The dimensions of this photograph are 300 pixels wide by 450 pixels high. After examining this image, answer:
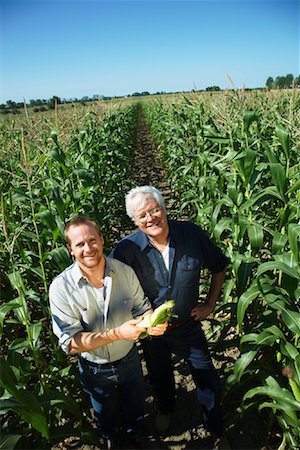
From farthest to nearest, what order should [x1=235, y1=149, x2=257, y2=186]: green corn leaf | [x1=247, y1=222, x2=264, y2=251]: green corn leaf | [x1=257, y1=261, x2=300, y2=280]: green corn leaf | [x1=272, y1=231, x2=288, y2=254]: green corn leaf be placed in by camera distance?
[x1=235, y1=149, x2=257, y2=186]: green corn leaf → [x1=247, y1=222, x2=264, y2=251]: green corn leaf → [x1=272, y1=231, x2=288, y2=254]: green corn leaf → [x1=257, y1=261, x2=300, y2=280]: green corn leaf

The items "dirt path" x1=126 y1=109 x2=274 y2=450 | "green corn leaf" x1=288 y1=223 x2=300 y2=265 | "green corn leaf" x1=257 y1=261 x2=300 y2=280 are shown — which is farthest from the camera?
"dirt path" x1=126 y1=109 x2=274 y2=450

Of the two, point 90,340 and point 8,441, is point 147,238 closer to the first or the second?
point 90,340

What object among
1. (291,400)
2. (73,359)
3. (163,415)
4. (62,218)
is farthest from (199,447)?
(62,218)

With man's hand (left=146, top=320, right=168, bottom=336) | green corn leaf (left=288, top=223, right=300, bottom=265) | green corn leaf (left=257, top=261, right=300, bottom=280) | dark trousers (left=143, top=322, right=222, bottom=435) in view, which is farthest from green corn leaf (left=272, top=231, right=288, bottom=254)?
man's hand (left=146, top=320, right=168, bottom=336)

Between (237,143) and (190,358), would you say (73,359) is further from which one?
(237,143)

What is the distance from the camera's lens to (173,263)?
261cm

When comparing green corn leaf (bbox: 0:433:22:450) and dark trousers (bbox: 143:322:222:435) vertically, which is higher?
green corn leaf (bbox: 0:433:22:450)

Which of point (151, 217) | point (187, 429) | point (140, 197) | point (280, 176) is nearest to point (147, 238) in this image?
point (151, 217)

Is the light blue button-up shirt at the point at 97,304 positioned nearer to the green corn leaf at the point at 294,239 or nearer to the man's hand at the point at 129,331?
the man's hand at the point at 129,331

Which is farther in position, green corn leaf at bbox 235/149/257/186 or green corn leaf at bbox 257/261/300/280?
green corn leaf at bbox 235/149/257/186

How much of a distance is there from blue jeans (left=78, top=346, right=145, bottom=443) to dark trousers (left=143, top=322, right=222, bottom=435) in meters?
0.23

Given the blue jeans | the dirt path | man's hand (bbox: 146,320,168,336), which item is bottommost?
the dirt path

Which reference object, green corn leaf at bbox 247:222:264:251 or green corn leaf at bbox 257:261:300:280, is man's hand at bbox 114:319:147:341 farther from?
green corn leaf at bbox 247:222:264:251

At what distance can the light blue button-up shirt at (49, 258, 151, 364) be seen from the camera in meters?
2.26
